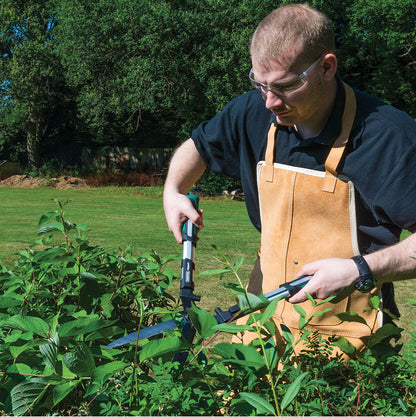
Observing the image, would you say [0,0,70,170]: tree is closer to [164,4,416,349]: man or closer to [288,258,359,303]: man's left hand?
[164,4,416,349]: man

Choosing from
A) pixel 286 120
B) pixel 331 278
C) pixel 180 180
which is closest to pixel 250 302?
pixel 331 278

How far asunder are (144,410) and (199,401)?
0.44 feet

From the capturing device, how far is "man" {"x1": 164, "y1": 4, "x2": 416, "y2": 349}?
5.96 feet

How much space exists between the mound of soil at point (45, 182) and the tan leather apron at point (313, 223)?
78.3ft

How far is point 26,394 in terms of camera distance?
42.3 inches

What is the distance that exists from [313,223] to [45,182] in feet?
82.7

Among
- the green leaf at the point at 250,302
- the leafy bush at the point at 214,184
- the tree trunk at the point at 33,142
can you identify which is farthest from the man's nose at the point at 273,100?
the tree trunk at the point at 33,142

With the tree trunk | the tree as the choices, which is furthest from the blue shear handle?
the tree trunk

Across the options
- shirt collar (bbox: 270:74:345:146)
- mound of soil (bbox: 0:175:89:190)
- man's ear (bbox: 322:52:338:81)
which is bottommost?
mound of soil (bbox: 0:175:89:190)

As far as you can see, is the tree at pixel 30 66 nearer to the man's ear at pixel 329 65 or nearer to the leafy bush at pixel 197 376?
the man's ear at pixel 329 65

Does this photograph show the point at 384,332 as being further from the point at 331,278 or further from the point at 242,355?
the point at 242,355

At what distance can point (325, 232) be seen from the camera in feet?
7.00

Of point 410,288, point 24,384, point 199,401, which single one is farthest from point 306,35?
point 410,288

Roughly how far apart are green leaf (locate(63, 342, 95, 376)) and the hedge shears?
12 cm
